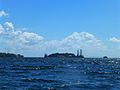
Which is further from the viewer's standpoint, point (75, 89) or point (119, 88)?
point (119, 88)

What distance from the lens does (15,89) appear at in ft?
131

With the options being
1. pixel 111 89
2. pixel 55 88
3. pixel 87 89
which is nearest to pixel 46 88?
pixel 55 88

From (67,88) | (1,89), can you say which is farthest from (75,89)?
(1,89)

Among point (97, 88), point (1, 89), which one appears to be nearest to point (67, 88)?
point (97, 88)

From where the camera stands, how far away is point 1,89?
38.9 metres

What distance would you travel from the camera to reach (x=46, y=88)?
41.5 metres

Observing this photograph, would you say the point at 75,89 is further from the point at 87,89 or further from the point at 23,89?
the point at 23,89

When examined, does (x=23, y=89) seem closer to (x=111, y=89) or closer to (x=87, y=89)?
(x=87, y=89)

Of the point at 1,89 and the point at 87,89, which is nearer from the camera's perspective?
the point at 1,89

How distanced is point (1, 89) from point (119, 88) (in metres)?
13.3

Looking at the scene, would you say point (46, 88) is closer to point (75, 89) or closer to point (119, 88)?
point (75, 89)

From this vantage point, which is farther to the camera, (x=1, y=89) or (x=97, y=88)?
(x=97, y=88)

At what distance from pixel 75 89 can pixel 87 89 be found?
1.56 meters

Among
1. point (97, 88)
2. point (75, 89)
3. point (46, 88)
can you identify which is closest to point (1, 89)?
point (46, 88)
